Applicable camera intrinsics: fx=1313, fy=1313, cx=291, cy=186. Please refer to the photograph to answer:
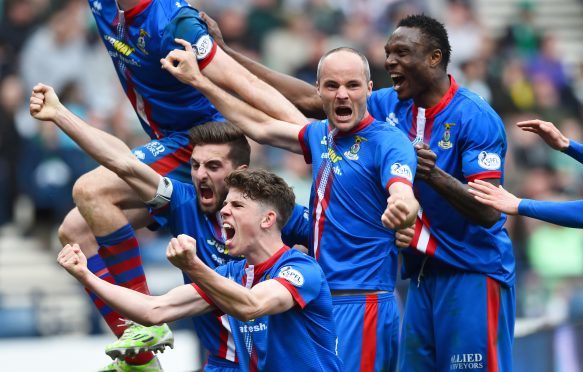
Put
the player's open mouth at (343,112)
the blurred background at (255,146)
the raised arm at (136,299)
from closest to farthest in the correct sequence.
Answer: the raised arm at (136,299) < the player's open mouth at (343,112) < the blurred background at (255,146)

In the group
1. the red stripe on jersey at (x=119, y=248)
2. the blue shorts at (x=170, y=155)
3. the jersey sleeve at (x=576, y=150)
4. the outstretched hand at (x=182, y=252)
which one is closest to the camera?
the outstretched hand at (x=182, y=252)

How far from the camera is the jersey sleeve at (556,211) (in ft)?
23.0

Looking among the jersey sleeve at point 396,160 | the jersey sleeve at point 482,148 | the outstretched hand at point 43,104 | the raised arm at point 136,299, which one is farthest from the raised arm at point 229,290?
the jersey sleeve at point 482,148

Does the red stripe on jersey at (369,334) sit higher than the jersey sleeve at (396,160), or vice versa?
the jersey sleeve at (396,160)

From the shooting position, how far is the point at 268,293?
614 centimetres

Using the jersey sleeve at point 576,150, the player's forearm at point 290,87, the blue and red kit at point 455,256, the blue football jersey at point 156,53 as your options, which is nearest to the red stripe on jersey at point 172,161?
the blue football jersey at point 156,53

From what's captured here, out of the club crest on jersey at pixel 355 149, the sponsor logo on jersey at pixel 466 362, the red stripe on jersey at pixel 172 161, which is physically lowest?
the sponsor logo on jersey at pixel 466 362

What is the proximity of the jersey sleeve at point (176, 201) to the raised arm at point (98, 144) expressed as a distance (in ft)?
0.50

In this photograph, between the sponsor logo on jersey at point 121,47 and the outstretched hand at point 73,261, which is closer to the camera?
the outstretched hand at point 73,261

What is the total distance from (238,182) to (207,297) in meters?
0.58

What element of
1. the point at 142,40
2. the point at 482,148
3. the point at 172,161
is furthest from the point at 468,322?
the point at 142,40

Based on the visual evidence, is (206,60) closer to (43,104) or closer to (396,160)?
(43,104)

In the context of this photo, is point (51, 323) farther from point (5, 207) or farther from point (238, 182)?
point (238, 182)

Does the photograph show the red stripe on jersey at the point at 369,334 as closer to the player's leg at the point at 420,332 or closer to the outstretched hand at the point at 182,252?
the player's leg at the point at 420,332
